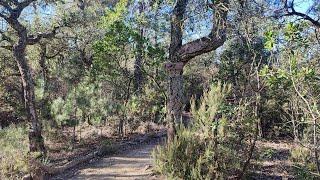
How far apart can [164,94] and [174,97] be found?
183 inches

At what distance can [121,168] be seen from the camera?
8.91 metres

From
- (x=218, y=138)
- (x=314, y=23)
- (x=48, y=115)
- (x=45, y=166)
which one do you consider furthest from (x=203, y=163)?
(x=48, y=115)

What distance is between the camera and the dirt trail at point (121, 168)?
8194mm

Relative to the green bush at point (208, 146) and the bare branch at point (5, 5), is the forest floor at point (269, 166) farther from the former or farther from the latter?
the bare branch at point (5, 5)

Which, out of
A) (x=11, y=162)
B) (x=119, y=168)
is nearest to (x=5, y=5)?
(x=11, y=162)

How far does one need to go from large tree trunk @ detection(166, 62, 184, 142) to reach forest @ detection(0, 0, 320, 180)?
18 millimetres

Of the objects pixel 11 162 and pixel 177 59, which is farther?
pixel 11 162

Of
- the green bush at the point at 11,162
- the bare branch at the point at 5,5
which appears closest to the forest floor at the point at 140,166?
the green bush at the point at 11,162

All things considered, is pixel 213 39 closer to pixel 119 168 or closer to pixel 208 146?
pixel 208 146

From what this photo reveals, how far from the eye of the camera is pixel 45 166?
824 cm

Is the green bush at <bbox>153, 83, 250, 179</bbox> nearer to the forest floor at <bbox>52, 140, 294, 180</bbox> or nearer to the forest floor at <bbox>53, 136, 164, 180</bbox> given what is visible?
the forest floor at <bbox>52, 140, 294, 180</bbox>

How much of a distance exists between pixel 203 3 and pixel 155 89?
9874 mm

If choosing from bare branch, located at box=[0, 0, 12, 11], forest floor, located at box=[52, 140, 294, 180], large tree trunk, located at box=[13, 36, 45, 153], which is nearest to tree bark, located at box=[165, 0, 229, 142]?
forest floor, located at box=[52, 140, 294, 180]

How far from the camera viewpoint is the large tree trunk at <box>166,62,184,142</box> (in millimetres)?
7086
